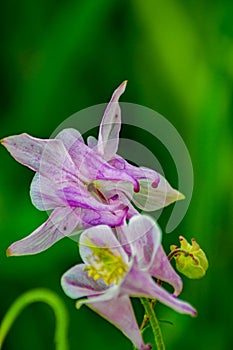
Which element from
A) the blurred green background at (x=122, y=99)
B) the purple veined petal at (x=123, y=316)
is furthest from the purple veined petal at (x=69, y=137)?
the blurred green background at (x=122, y=99)

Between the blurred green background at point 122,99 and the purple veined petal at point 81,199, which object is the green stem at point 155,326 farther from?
the blurred green background at point 122,99

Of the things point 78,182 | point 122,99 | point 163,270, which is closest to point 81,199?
point 78,182

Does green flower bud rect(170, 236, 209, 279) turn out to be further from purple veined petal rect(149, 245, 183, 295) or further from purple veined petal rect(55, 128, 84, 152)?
purple veined petal rect(55, 128, 84, 152)

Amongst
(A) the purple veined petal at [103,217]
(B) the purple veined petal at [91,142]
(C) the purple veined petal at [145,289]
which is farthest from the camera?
(B) the purple veined petal at [91,142]

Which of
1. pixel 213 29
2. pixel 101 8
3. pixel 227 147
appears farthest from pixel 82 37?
pixel 227 147

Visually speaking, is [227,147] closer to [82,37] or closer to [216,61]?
[216,61]

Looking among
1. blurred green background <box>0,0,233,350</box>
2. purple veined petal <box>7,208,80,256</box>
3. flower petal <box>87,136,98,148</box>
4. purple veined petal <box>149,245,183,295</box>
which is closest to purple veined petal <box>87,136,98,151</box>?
flower petal <box>87,136,98,148</box>

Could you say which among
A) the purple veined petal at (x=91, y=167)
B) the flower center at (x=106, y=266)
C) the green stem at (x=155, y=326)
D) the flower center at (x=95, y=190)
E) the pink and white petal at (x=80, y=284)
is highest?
the purple veined petal at (x=91, y=167)
